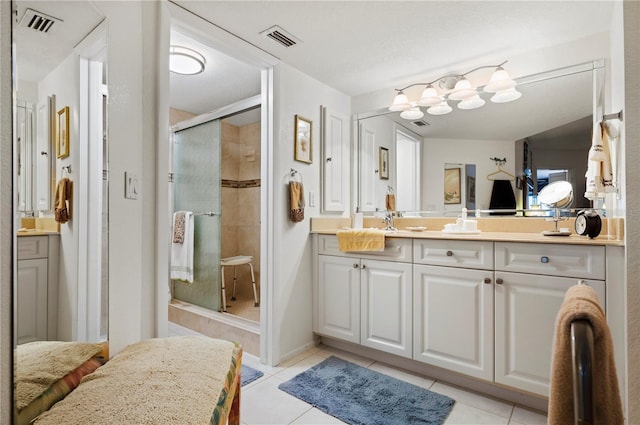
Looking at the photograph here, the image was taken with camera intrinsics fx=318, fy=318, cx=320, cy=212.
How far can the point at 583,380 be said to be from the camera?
0.45 metres

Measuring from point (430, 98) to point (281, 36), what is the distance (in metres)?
1.21

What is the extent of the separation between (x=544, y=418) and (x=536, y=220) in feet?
3.83

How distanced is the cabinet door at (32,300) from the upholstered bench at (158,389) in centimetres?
21

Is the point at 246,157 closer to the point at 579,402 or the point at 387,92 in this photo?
the point at 387,92

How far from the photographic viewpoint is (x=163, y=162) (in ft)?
5.08

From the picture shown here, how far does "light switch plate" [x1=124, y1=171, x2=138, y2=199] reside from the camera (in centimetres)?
140

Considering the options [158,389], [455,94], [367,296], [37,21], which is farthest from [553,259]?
[37,21]

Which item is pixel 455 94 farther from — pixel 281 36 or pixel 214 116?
pixel 214 116

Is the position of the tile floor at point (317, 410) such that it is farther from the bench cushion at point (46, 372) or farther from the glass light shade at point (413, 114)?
the glass light shade at point (413, 114)

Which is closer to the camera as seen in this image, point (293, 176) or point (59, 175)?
point (59, 175)

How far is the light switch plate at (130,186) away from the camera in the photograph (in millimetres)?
1401

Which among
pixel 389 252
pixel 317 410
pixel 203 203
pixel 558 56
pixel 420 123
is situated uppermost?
pixel 558 56

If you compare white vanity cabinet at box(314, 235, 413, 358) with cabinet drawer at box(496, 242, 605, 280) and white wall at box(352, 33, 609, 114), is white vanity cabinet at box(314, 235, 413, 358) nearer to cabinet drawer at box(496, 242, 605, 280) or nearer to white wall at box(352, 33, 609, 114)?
cabinet drawer at box(496, 242, 605, 280)

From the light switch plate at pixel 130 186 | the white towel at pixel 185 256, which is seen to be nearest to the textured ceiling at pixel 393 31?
the light switch plate at pixel 130 186
